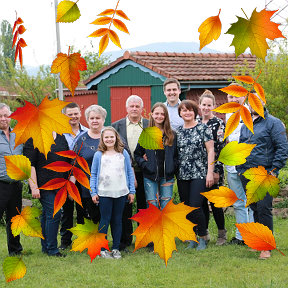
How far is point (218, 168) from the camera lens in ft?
15.1

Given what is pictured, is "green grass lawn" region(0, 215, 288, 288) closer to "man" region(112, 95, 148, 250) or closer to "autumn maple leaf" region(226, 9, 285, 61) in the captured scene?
"man" region(112, 95, 148, 250)

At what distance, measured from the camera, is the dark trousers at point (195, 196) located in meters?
4.30

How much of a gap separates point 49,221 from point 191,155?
1.39 meters

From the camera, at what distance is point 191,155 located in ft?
14.3

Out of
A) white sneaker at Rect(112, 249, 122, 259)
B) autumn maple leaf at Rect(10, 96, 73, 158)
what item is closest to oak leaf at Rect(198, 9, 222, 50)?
autumn maple leaf at Rect(10, 96, 73, 158)

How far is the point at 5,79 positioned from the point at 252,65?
39.5ft

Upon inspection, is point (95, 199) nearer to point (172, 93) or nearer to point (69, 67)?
point (172, 93)

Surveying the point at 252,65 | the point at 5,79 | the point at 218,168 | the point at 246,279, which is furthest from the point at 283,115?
the point at 5,79

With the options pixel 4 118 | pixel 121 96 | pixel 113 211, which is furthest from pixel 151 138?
pixel 121 96

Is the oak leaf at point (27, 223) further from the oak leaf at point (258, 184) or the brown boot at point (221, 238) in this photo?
the brown boot at point (221, 238)

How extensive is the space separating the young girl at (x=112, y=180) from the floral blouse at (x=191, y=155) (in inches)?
18.4

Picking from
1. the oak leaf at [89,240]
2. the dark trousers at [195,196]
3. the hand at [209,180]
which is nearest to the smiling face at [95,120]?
the dark trousers at [195,196]

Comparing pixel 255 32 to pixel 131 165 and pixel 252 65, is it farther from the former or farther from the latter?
pixel 252 65

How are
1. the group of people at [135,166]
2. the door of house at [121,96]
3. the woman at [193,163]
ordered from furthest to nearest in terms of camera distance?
the door of house at [121,96], the woman at [193,163], the group of people at [135,166]
